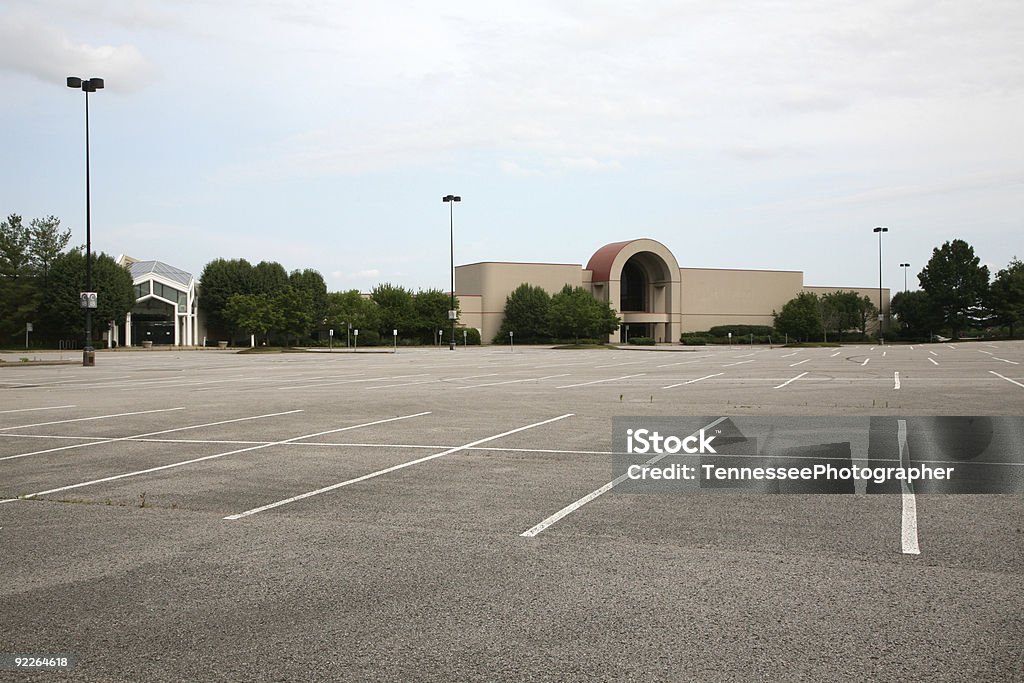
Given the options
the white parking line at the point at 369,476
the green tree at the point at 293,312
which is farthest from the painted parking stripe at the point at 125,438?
the green tree at the point at 293,312

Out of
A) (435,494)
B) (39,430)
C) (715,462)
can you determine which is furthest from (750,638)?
(39,430)

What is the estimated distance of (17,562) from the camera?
6.24m

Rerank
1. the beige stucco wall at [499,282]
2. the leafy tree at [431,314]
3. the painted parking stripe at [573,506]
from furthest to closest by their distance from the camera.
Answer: the beige stucco wall at [499,282] → the leafy tree at [431,314] → the painted parking stripe at [573,506]

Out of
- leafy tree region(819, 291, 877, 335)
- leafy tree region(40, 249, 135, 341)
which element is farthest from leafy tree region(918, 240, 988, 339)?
leafy tree region(40, 249, 135, 341)

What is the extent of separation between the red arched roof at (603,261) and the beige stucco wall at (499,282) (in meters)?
1.88

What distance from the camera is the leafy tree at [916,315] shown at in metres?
107

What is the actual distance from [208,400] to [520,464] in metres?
12.3

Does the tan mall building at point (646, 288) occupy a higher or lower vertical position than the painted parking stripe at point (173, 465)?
higher

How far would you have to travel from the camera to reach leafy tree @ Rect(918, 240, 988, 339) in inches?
4178

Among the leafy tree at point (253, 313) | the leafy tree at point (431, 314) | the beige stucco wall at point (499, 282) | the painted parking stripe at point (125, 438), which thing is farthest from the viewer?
the beige stucco wall at point (499, 282)

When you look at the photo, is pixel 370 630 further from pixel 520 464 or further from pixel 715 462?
pixel 715 462

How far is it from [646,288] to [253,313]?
4912cm

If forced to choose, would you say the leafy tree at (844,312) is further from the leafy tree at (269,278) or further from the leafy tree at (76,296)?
the leafy tree at (76,296)

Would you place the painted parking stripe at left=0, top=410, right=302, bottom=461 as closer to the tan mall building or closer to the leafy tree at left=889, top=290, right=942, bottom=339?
the tan mall building
